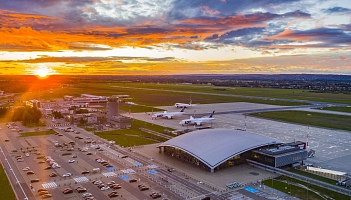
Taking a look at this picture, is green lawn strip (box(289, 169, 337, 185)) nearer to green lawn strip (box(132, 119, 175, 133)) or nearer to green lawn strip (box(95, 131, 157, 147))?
green lawn strip (box(95, 131, 157, 147))

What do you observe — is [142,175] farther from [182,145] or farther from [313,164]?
[313,164]

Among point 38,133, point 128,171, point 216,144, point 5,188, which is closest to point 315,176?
point 216,144

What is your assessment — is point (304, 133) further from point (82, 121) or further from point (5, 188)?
point (5, 188)

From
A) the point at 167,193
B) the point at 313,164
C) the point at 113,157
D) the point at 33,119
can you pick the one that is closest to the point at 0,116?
the point at 33,119

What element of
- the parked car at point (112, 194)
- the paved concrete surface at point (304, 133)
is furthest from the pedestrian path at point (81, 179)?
the paved concrete surface at point (304, 133)

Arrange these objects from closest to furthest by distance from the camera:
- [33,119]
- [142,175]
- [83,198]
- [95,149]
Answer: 1. [83,198]
2. [142,175]
3. [95,149]
4. [33,119]

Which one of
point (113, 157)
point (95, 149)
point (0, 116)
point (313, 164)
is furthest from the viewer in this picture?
point (0, 116)

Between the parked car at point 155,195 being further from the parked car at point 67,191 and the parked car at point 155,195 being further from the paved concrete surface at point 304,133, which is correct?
the paved concrete surface at point 304,133
